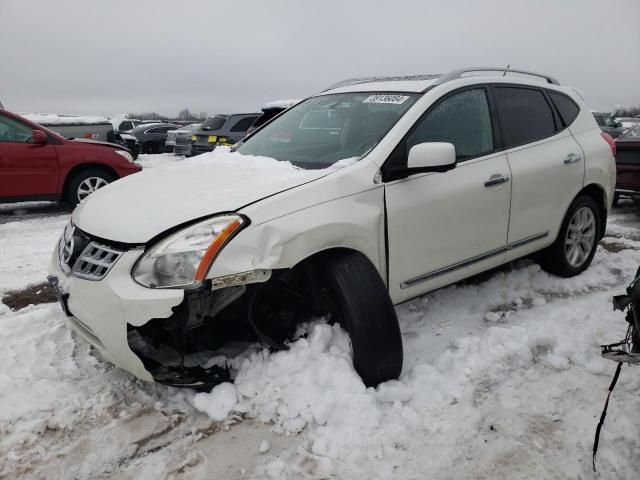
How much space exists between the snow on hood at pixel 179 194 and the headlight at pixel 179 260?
85mm

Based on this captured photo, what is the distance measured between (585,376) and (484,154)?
1.55 metres

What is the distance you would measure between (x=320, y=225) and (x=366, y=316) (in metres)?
0.52

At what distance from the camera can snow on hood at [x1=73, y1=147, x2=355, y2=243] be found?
251 cm

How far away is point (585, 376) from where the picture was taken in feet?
9.67

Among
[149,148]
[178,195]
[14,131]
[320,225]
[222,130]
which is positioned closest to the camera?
[320,225]

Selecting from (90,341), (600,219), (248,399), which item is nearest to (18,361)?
(90,341)

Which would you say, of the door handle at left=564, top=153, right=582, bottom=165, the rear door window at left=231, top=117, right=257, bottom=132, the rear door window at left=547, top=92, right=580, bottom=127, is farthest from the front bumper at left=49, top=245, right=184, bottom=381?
the rear door window at left=231, top=117, right=257, bottom=132

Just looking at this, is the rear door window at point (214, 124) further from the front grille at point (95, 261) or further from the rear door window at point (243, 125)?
the front grille at point (95, 261)

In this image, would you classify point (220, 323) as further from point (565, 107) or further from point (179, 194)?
point (565, 107)

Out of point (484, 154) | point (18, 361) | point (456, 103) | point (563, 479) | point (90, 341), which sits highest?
point (456, 103)

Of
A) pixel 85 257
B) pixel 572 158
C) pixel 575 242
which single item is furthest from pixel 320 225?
pixel 575 242

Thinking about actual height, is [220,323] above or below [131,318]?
below

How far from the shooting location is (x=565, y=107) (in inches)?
174

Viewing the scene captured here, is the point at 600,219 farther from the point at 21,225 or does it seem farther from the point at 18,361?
the point at 21,225
